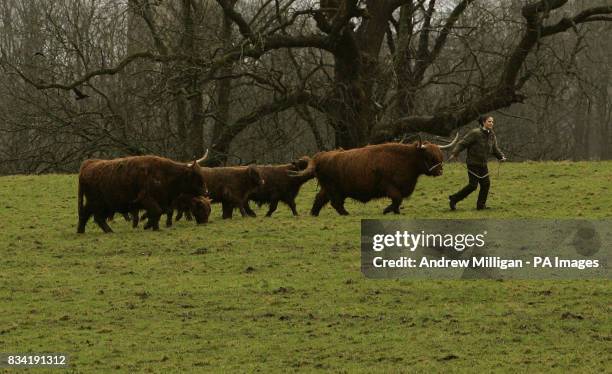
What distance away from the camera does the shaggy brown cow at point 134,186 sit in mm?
20625

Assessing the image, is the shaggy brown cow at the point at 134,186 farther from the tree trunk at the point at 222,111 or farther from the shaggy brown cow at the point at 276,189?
the tree trunk at the point at 222,111

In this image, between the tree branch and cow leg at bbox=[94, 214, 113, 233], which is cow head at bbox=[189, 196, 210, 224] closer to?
cow leg at bbox=[94, 214, 113, 233]

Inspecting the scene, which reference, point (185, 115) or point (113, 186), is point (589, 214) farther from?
point (185, 115)

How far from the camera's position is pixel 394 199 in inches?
845

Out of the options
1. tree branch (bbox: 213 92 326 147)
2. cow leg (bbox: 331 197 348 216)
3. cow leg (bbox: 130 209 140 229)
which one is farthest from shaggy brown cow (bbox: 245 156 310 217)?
tree branch (bbox: 213 92 326 147)

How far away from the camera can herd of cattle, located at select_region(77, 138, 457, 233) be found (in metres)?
20.7

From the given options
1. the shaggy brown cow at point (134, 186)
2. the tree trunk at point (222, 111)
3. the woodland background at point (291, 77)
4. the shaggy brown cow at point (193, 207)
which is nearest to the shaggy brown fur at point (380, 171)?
the shaggy brown cow at point (193, 207)

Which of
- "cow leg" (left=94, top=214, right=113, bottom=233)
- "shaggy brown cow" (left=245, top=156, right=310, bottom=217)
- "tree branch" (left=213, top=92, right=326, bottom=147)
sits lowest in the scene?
"cow leg" (left=94, top=214, right=113, bottom=233)

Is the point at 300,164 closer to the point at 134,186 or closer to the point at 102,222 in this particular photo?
the point at 134,186

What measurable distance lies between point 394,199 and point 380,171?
0.60 m

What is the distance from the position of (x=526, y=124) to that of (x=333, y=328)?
1800 inches

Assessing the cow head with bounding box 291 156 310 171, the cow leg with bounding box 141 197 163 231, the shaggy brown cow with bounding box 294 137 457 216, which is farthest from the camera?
the cow head with bounding box 291 156 310 171

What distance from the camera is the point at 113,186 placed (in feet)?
67.9

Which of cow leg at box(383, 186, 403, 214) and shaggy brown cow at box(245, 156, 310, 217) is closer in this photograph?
cow leg at box(383, 186, 403, 214)
